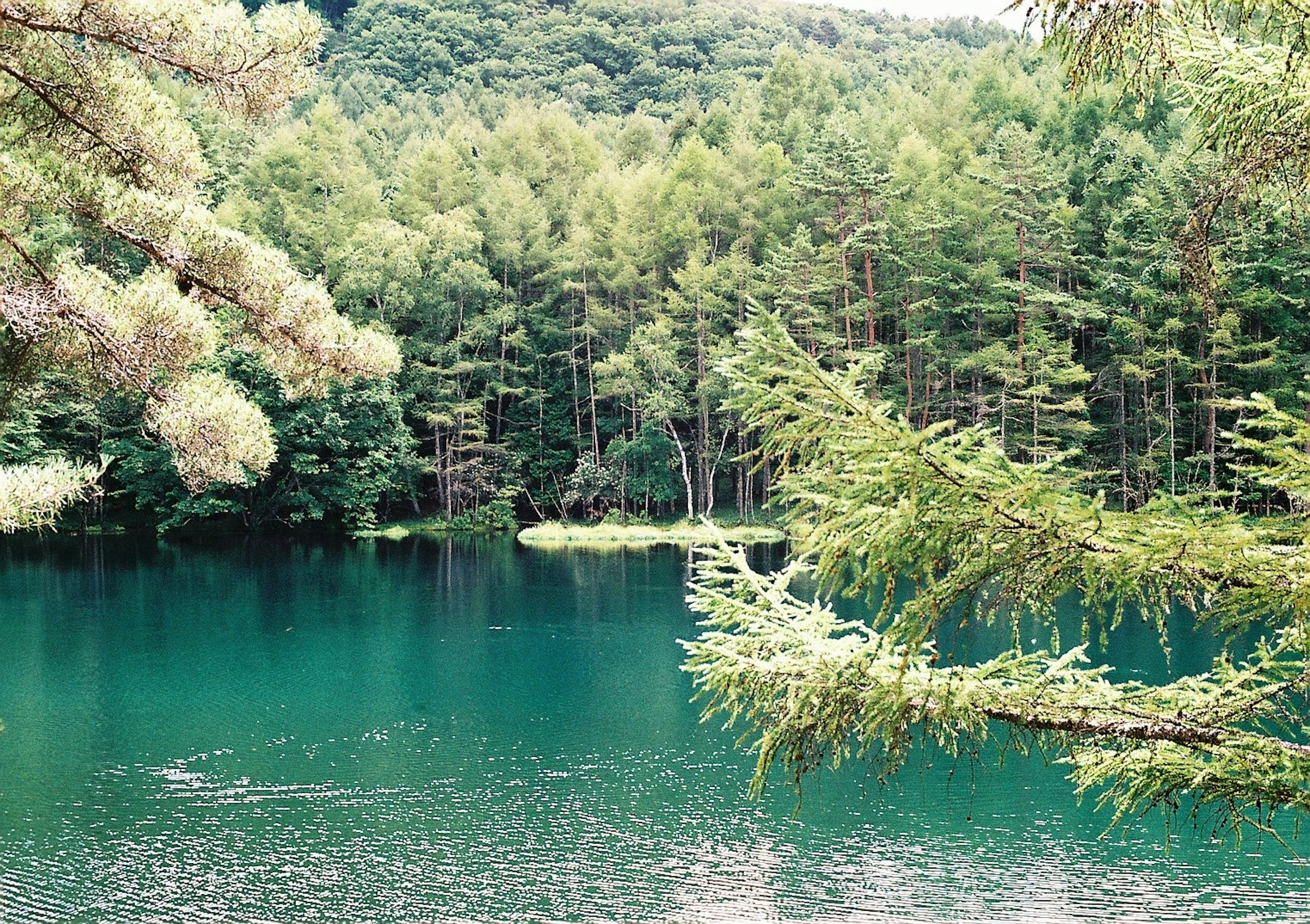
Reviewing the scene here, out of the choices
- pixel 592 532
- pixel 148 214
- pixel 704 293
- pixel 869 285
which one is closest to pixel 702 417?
pixel 704 293

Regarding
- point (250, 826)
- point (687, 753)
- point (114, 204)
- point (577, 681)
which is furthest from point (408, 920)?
point (577, 681)

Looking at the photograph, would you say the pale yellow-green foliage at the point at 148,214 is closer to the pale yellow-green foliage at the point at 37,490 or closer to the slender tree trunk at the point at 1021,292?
the pale yellow-green foliage at the point at 37,490

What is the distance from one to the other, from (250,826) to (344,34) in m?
84.4

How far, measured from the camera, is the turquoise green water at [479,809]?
8.75 metres

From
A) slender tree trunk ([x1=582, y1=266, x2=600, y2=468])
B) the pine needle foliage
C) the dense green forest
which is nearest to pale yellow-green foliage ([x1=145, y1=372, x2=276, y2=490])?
the pine needle foliage

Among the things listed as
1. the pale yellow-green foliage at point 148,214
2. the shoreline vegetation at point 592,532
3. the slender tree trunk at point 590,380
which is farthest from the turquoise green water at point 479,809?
the slender tree trunk at point 590,380

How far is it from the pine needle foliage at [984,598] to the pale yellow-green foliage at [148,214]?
3.93m

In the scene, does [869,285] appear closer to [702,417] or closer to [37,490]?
[702,417]

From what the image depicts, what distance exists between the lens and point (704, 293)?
32938 mm

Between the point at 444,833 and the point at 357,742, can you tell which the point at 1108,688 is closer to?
the point at 444,833

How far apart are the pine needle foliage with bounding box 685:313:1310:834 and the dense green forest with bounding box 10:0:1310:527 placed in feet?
74.5

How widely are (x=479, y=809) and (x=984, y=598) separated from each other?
29.7ft

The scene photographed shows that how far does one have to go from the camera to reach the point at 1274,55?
2.57m

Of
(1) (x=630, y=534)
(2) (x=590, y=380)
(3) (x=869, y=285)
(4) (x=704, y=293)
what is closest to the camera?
(3) (x=869, y=285)
